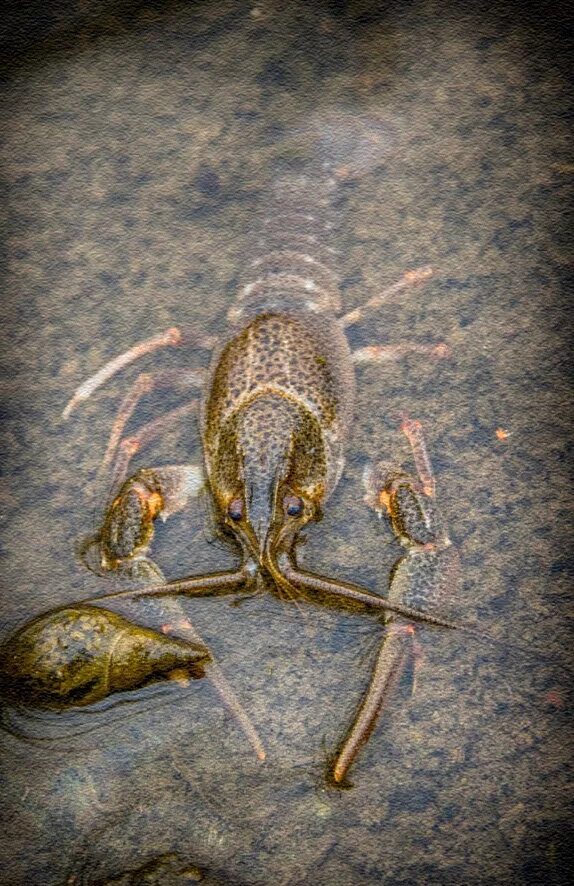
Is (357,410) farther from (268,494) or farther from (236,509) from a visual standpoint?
(236,509)

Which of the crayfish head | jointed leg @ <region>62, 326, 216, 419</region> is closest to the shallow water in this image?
jointed leg @ <region>62, 326, 216, 419</region>

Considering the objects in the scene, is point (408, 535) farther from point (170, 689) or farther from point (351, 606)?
point (170, 689)

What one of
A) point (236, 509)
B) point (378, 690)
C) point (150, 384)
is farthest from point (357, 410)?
point (378, 690)

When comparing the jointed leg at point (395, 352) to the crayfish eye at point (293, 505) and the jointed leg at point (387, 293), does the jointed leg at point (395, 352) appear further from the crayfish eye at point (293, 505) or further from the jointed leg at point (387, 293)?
the crayfish eye at point (293, 505)

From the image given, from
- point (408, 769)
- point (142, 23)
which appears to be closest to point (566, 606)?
point (408, 769)

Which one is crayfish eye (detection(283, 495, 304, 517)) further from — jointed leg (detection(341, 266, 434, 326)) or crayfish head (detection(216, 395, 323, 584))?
jointed leg (detection(341, 266, 434, 326))

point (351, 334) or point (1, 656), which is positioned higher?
point (351, 334)
